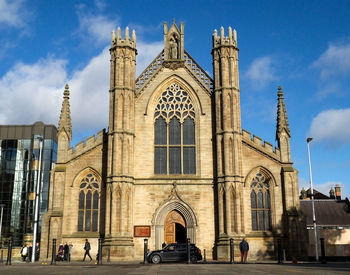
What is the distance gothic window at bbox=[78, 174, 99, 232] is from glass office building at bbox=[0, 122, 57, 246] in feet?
117

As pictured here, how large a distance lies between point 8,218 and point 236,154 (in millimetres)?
48928

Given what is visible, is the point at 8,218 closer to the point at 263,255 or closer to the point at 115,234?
the point at 115,234

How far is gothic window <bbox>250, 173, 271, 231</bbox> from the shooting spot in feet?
104

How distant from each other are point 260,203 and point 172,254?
8846 mm

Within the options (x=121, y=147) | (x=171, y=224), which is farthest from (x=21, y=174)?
(x=171, y=224)

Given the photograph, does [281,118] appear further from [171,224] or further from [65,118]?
[65,118]

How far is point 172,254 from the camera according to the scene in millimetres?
27094

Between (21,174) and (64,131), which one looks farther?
(21,174)

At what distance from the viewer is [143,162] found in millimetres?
32688

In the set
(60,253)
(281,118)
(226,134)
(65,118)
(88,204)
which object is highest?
(65,118)

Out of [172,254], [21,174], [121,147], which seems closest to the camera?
[172,254]

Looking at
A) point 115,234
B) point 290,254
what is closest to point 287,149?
point 290,254

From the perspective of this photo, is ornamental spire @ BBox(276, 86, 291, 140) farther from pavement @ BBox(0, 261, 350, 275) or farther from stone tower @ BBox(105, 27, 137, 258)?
pavement @ BBox(0, 261, 350, 275)

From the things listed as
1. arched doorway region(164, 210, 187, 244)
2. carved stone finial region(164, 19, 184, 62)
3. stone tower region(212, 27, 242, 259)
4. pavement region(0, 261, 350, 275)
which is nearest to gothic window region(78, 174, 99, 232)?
arched doorway region(164, 210, 187, 244)
